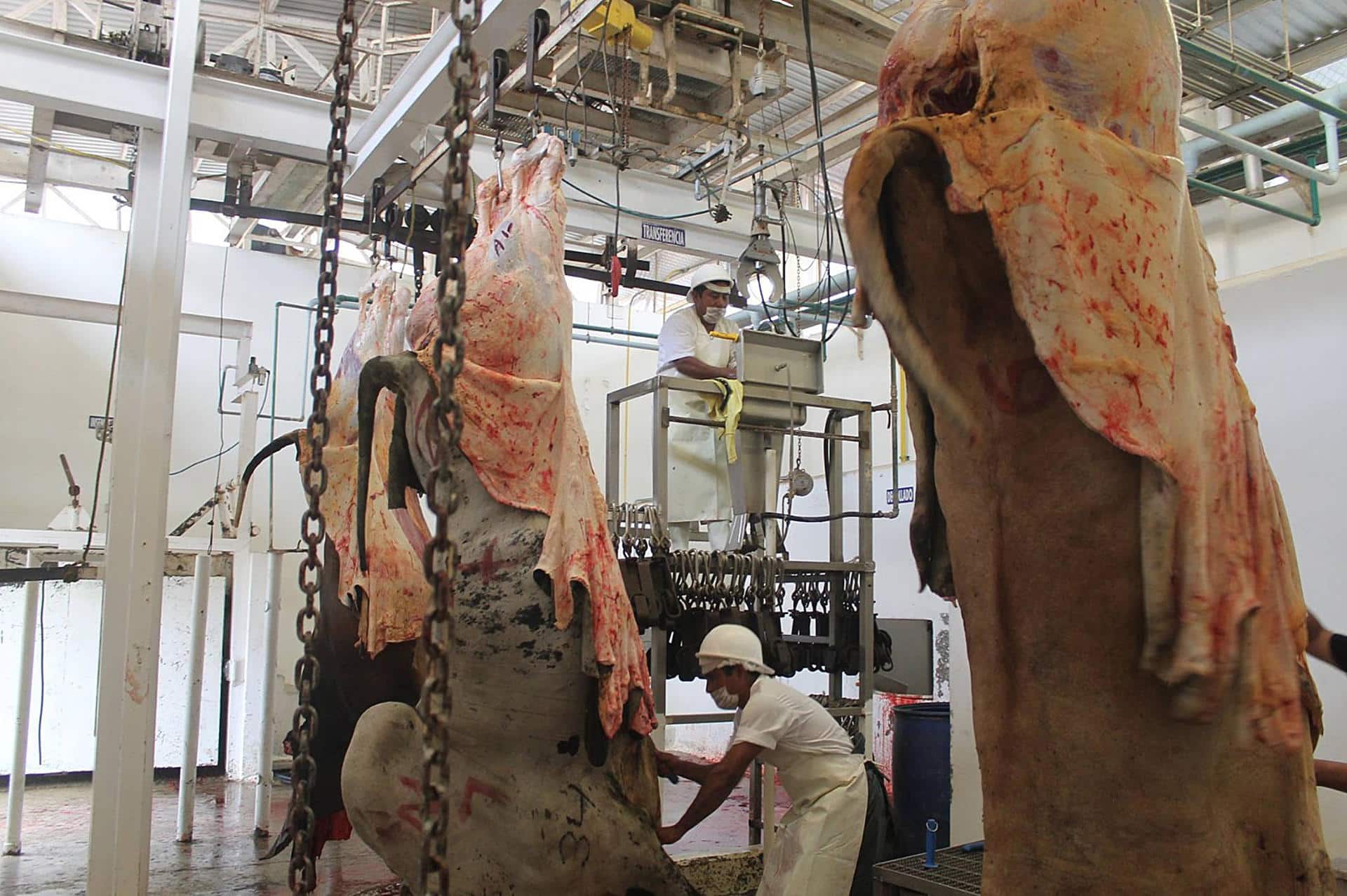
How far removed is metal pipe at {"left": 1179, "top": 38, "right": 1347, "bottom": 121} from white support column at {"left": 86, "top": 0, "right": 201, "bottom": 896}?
4.32 metres

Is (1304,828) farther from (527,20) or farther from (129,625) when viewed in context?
(129,625)

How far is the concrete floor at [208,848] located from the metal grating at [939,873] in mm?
1182

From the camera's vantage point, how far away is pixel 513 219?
131 inches

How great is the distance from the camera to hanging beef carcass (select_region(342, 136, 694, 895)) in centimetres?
290

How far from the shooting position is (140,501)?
4.65 metres

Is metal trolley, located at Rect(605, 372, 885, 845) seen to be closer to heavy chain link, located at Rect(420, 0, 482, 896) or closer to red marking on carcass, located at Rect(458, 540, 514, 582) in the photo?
red marking on carcass, located at Rect(458, 540, 514, 582)

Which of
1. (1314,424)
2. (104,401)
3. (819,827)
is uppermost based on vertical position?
(104,401)

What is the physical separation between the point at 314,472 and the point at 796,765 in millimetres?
2607

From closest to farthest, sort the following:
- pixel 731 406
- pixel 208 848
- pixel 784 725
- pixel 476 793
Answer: pixel 476 793 → pixel 784 725 → pixel 731 406 → pixel 208 848

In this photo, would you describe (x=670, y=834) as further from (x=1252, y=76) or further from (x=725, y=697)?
(x=1252, y=76)

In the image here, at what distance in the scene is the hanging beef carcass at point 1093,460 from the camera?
58.2 inches

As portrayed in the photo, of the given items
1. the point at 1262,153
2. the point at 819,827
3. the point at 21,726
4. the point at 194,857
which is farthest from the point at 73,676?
the point at 1262,153

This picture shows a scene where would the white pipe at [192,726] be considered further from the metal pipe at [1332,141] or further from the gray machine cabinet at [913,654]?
the metal pipe at [1332,141]

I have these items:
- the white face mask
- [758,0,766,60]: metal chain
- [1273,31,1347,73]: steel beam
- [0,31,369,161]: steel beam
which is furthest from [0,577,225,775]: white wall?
[1273,31,1347,73]: steel beam
